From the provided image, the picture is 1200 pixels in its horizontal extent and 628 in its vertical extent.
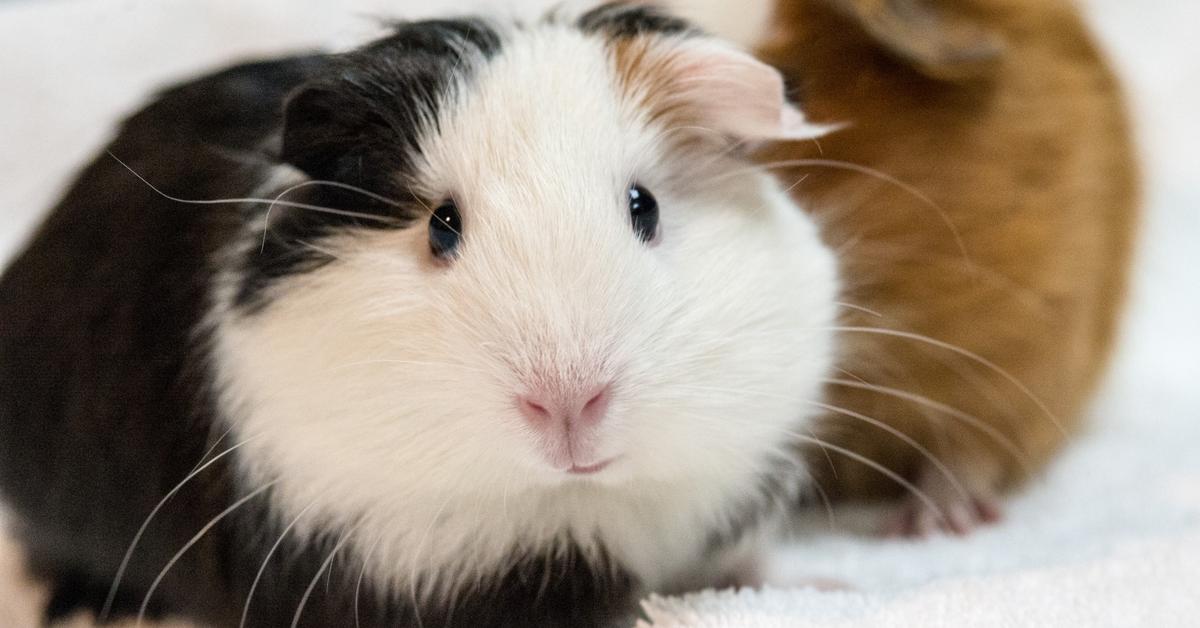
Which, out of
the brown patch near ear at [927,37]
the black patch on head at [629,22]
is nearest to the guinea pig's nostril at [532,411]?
the black patch on head at [629,22]

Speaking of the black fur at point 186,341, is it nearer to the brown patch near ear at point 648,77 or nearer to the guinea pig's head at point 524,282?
the guinea pig's head at point 524,282

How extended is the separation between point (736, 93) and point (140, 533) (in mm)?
652

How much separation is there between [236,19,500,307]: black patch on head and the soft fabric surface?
0.25 metres

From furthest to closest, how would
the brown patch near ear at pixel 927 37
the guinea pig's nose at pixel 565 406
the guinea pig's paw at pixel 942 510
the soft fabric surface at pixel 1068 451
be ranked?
the guinea pig's paw at pixel 942 510 < the brown patch near ear at pixel 927 37 < the soft fabric surface at pixel 1068 451 < the guinea pig's nose at pixel 565 406

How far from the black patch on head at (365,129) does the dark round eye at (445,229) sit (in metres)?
0.02

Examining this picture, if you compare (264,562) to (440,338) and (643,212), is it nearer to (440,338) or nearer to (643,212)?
(440,338)

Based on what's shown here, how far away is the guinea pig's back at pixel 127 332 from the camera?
1.06 meters

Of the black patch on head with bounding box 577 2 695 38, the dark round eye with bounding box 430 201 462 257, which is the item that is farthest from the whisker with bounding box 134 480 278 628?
the black patch on head with bounding box 577 2 695 38

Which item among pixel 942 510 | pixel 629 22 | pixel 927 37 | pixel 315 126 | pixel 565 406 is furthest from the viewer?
pixel 942 510

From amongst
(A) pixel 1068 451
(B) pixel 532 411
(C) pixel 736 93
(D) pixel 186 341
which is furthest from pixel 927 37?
(D) pixel 186 341

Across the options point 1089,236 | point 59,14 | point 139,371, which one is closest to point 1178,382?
point 1089,236

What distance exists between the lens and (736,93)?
3.31 feet

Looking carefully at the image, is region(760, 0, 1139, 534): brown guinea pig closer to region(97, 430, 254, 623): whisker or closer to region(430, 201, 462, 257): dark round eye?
region(430, 201, 462, 257): dark round eye

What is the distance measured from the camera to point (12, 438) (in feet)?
3.83
